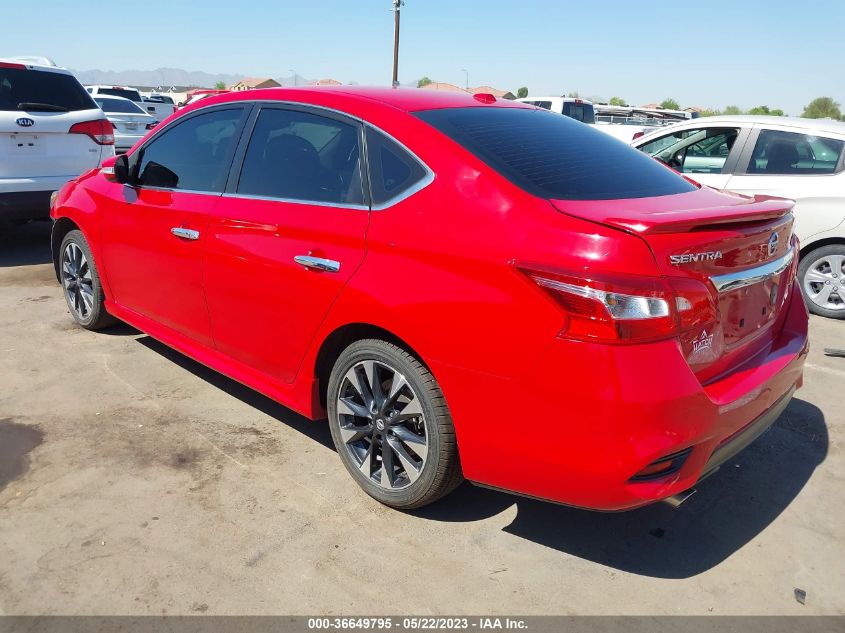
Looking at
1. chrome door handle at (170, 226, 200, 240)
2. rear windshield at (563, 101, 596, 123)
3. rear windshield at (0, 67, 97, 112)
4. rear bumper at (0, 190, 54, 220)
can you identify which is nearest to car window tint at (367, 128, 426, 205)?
chrome door handle at (170, 226, 200, 240)

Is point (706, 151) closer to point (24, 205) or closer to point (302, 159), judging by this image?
point (302, 159)

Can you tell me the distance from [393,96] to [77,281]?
313 cm

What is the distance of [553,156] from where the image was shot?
3.02 meters

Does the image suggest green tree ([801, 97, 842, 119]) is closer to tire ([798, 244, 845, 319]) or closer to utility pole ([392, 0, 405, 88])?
utility pole ([392, 0, 405, 88])

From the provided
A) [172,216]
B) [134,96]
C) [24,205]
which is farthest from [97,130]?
[134,96]

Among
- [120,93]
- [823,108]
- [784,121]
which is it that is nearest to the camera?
[784,121]

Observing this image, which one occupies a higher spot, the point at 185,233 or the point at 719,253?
the point at 719,253

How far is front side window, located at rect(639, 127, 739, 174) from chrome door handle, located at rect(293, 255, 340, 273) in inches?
201

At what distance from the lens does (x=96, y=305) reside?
4.99m

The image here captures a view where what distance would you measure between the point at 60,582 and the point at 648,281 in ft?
7.68

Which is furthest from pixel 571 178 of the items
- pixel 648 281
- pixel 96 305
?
pixel 96 305

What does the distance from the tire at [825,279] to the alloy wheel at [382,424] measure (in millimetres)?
4846

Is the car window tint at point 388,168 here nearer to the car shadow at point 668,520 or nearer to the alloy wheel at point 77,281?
the car shadow at point 668,520

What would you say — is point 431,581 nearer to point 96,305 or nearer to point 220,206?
point 220,206
